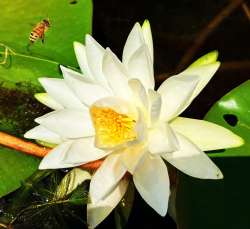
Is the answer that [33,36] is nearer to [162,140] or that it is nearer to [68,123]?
[68,123]

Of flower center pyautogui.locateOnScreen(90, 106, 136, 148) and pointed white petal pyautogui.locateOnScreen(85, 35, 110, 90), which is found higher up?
pointed white petal pyautogui.locateOnScreen(85, 35, 110, 90)

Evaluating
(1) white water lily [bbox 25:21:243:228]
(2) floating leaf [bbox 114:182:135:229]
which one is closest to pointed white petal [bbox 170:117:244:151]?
(1) white water lily [bbox 25:21:243:228]

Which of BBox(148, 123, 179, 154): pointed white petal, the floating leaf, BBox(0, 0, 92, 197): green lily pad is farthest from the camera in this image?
BBox(0, 0, 92, 197): green lily pad

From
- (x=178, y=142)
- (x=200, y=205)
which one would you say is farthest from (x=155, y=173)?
(x=200, y=205)

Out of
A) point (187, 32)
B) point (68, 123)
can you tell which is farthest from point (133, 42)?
point (187, 32)

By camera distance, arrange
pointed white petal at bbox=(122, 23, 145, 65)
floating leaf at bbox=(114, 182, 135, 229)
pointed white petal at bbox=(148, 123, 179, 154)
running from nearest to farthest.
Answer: pointed white petal at bbox=(148, 123, 179, 154) < pointed white petal at bbox=(122, 23, 145, 65) < floating leaf at bbox=(114, 182, 135, 229)

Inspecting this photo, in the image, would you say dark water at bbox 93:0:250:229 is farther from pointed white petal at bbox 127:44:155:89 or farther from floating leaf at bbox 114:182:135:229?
pointed white petal at bbox 127:44:155:89
